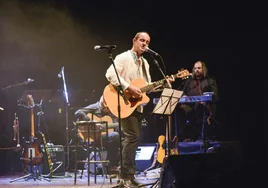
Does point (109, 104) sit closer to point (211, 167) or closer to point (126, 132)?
point (126, 132)

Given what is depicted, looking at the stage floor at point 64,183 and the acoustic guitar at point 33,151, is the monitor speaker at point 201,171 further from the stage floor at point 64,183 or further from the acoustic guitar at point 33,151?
the acoustic guitar at point 33,151

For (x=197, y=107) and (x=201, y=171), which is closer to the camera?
(x=201, y=171)

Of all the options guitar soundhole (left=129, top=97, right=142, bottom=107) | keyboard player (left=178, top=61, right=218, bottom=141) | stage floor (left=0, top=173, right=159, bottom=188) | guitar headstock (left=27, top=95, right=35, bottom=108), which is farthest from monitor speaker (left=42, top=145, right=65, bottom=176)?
guitar soundhole (left=129, top=97, right=142, bottom=107)

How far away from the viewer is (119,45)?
31.4ft

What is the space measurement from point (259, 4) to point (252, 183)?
5438 millimetres

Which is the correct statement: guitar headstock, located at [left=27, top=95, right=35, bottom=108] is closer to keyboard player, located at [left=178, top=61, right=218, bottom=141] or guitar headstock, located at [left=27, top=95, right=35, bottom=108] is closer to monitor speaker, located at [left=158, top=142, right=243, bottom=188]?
keyboard player, located at [left=178, top=61, right=218, bottom=141]

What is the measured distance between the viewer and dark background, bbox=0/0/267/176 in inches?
352

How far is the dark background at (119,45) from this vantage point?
893cm

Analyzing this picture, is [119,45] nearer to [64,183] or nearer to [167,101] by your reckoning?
[64,183]

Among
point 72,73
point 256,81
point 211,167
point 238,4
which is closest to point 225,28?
point 238,4

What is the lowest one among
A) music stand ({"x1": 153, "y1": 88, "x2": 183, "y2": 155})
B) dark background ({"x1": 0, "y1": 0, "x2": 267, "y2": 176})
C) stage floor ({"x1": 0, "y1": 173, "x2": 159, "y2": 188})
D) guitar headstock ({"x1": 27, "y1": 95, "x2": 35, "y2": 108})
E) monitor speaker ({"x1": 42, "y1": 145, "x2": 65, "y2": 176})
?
stage floor ({"x1": 0, "y1": 173, "x2": 159, "y2": 188})

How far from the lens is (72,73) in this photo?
9.79 meters

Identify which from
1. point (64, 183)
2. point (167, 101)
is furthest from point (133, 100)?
point (64, 183)

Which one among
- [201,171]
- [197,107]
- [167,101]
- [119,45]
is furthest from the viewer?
[119,45]
